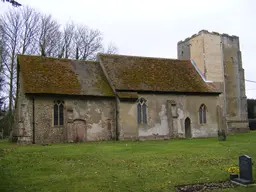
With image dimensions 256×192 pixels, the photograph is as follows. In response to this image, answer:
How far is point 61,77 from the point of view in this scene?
2734cm

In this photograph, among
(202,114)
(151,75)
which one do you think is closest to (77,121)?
(151,75)

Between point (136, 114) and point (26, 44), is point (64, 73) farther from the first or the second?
point (26, 44)

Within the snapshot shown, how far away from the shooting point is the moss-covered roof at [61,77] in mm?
25750

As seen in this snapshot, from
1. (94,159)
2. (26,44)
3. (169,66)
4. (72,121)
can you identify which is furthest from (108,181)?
(26,44)

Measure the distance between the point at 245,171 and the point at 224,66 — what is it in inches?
1114

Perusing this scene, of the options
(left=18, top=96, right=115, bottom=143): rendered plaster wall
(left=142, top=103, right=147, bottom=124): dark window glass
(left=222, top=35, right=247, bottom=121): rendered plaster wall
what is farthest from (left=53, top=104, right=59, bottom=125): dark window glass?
(left=222, top=35, right=247, bottom=121): rendered plaster wall

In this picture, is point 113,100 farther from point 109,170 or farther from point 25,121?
point 109,170

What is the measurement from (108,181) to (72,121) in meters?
15.3

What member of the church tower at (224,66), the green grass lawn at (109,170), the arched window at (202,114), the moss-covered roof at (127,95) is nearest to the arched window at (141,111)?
the moss-covered roof at (127,95)

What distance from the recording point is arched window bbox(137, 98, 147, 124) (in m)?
28.9

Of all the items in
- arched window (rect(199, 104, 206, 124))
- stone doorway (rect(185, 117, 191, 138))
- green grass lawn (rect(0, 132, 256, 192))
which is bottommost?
green grass lawn (rect(0, 132, 256, 192))

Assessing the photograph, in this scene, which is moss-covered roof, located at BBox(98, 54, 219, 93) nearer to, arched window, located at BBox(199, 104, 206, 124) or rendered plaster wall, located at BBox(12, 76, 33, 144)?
arched window, located at BBox(199, 104, 206, 124)

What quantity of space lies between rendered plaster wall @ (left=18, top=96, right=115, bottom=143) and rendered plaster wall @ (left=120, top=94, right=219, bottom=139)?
4.58 feet

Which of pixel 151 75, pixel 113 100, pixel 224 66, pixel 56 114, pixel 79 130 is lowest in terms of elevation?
pixel 79 130
